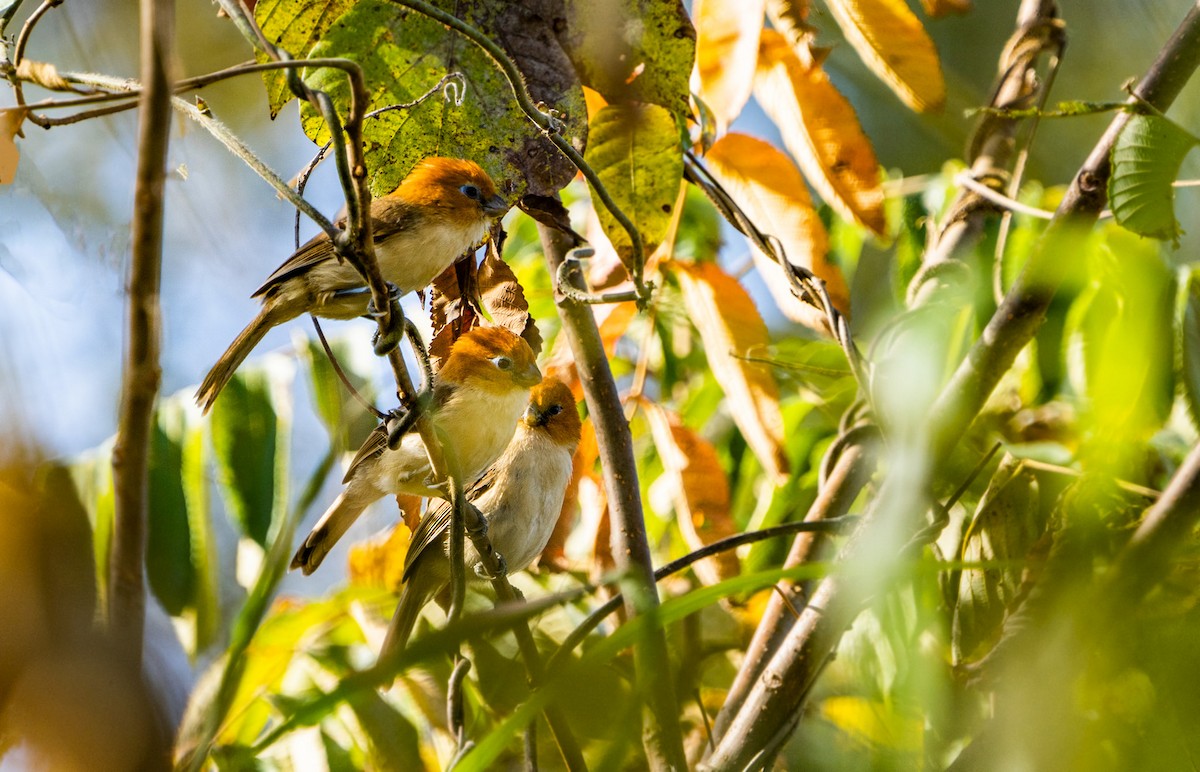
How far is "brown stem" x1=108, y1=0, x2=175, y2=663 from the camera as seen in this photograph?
0.62 metres

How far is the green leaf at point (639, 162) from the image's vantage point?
5.08 feet

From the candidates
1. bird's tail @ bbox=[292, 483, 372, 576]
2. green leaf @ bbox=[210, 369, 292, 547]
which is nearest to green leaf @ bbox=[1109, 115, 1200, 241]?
bird's tail @ bbox=[292, 483, 372, 576]

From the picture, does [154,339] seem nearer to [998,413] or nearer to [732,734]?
[732,734]

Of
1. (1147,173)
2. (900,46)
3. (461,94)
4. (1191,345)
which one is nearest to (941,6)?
(900,46)

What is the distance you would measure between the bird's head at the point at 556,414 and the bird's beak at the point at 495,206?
507 mm

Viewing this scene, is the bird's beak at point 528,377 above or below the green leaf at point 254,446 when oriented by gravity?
below

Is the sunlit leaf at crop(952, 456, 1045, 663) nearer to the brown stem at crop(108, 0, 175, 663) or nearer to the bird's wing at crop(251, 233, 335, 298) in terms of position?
the bird's wing at crop(251, 233, 335, 298)

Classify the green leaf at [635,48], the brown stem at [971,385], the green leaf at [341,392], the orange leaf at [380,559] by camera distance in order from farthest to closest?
the orange leaf at [380,559]
the brown stem at [971,385]
the green leaf at [635,48]
the green leaf at [341,392]

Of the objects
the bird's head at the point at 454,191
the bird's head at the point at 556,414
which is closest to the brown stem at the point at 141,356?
the bird's head at the point at 454,191

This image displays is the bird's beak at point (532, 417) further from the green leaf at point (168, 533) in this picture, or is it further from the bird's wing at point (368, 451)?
the green leaf at point (168, 533)

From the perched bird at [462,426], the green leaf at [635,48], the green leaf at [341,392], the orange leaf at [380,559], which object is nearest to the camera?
the green leaf at [341,392]

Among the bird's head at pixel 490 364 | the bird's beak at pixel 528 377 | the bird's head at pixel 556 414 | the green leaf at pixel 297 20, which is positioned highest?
the green leaf at pixel 297 20

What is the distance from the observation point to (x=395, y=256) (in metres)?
1.83

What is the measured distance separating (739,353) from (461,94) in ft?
2.30
